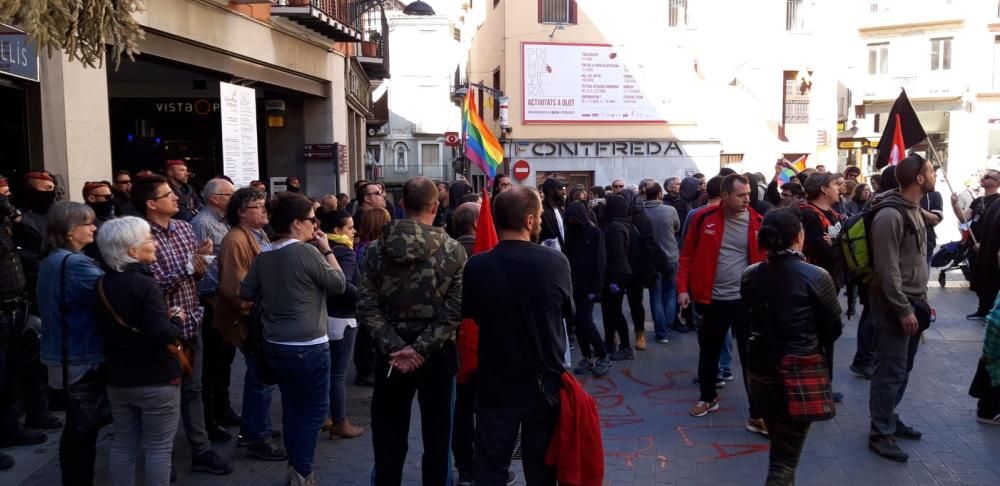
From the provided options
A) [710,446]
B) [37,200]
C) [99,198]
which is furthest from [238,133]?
[710,446]

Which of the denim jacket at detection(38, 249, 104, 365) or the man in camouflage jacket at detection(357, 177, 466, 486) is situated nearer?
the man in camouflage jacket at detection(357, 177, 466, 486)

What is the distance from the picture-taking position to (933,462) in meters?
5.66

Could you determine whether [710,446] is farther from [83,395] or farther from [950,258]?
[950,258]

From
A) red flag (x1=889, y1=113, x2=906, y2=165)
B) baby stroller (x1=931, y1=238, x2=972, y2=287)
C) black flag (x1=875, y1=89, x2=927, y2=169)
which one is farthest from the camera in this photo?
baby stroller (x1=931, y1=238, x2=972, y2=287)

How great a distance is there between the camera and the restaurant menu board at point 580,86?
29.0 metres

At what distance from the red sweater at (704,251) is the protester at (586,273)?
156cm

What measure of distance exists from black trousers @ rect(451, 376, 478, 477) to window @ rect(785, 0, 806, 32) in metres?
28.5

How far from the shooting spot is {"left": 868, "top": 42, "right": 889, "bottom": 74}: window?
4000cm

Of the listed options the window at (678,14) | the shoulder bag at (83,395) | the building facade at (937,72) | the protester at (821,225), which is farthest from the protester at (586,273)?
the building facade at (937,72)

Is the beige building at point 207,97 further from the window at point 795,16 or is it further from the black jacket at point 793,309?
the window at point 795,16

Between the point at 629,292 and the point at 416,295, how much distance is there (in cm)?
544

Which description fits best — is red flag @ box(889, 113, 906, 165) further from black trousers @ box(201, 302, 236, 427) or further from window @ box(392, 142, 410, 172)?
window @ box(392, 142, 410, 172)

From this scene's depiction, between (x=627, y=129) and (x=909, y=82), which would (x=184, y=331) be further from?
(x=909, y=82)

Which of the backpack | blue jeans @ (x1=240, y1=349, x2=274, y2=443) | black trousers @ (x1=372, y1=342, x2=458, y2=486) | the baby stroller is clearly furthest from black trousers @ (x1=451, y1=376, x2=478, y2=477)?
the baby stroller
